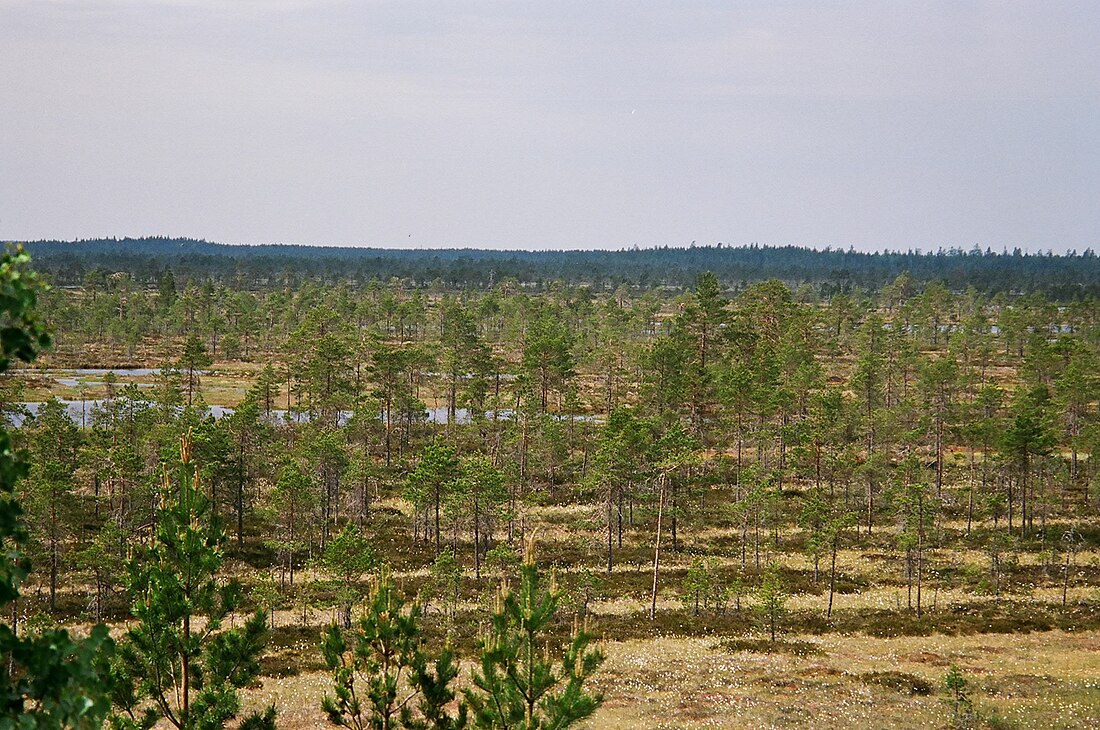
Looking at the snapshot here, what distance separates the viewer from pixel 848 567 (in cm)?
5325

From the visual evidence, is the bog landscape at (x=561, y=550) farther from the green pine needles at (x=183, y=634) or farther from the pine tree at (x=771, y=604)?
the pine tree at (x=771, y=604)

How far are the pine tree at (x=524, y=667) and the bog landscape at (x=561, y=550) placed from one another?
64 millimetres

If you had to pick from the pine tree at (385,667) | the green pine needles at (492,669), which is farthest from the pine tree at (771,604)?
the pine tree at (385,667)

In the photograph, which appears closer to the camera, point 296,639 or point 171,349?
point 296,639

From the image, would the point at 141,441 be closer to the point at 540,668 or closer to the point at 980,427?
the point at 540,668

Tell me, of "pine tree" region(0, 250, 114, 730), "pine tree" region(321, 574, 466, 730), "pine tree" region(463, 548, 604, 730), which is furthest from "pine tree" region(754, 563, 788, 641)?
"pine tree" region(0, 250, 114, 730)

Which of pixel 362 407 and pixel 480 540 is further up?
pixel 362 407

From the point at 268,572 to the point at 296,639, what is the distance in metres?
5.71

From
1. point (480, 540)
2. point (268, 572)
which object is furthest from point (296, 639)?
point (480, 540)

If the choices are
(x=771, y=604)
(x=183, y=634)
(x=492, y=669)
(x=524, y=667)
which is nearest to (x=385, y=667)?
(x=492, y=669)

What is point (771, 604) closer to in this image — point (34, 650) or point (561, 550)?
point (561, 550)

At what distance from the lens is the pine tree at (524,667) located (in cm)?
1639

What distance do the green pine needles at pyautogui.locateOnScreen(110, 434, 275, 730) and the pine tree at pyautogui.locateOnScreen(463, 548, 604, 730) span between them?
458cm

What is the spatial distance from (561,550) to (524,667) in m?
38.8
